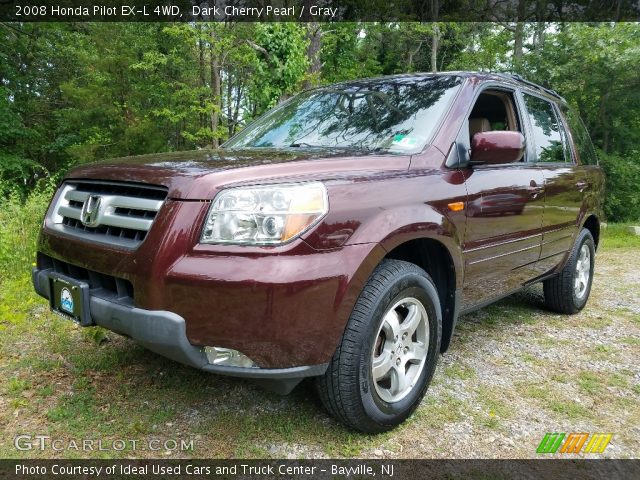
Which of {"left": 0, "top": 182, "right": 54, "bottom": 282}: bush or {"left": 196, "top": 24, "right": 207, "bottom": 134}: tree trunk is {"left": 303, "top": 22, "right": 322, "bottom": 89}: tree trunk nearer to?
{"left": 196, "top": 24, "right": 207, "bottom": 134}: tree trunk

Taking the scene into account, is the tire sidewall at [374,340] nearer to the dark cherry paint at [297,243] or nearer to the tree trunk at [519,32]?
the dark cherry paint at [297,243]

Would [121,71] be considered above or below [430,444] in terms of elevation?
above

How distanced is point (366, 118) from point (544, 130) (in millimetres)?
1752

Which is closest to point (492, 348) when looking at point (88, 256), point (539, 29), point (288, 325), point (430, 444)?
point (430, 444)

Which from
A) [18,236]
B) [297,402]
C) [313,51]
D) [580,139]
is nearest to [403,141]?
[297,402]

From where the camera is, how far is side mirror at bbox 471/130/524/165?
2.56 m

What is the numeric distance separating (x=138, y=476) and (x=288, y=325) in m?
0.97

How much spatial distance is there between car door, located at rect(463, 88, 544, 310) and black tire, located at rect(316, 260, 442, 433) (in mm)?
572

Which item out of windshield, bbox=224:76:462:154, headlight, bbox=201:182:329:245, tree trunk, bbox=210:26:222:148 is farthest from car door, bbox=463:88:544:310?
tree trunk, bbox=210:26:222:148

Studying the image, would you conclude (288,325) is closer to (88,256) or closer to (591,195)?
(88,256)

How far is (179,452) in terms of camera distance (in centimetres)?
219

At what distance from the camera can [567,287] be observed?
14.0ft

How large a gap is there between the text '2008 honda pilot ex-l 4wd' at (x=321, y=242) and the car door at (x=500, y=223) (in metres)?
0.01

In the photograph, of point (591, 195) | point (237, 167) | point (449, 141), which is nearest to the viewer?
point (237, 167)
